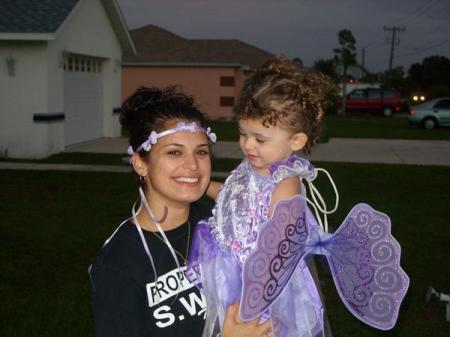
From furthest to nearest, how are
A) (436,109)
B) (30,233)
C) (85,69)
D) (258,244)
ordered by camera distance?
(436,109) < (85,69) < (30,233) < (258,244)

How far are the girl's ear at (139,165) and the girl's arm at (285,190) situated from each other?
457 mm

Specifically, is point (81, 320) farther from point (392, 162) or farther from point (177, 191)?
point (392, 162)

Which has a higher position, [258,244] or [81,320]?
[258,244]

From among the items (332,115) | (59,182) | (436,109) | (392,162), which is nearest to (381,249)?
(59,182)

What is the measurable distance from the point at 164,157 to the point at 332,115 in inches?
1652

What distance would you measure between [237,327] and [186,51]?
39217 millimetres

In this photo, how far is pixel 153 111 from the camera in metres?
2.35

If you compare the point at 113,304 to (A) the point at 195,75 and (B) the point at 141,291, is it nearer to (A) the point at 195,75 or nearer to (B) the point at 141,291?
(B) the point at 141,291

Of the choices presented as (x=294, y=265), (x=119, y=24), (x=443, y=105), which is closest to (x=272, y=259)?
(x=294, y=265)

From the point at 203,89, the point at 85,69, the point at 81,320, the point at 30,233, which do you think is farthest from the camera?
the point at 203,89

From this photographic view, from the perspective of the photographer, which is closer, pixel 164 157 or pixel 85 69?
pixel 164 157

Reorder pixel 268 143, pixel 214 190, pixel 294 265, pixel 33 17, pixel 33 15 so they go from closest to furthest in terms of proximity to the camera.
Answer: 1. pixel 294 265
2. pixel 268 143
3. pixel 214 190
4. pixel 33 17
5. pixel 33 15

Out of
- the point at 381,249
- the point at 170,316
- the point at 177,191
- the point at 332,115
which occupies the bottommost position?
the point at 332,115

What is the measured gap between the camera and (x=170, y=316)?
219 cm
